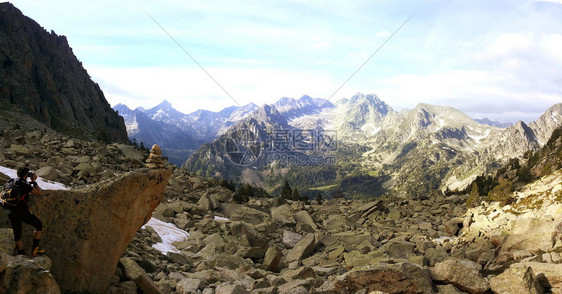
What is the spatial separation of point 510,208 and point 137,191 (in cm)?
3894

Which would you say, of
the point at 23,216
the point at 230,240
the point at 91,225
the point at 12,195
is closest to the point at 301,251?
the point at 230,240

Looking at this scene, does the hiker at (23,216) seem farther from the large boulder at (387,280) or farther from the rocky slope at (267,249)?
the large boulder at (387,280)

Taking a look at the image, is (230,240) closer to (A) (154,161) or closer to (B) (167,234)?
(B) (167,234)

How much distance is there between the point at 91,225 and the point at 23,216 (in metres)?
2.12

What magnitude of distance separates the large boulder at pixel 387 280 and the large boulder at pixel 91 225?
30.3 feet

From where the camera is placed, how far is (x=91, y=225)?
1257cm

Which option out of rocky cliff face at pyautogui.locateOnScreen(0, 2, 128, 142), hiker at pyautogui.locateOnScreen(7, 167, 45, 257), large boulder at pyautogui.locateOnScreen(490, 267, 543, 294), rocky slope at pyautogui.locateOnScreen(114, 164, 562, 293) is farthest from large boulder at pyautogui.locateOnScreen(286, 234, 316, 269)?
rocky cliff face at pyautogui.locateOnScreen(0, 2, 128, 142)

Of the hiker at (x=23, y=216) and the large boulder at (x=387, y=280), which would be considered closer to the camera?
the hiker at (x=23, y=216)

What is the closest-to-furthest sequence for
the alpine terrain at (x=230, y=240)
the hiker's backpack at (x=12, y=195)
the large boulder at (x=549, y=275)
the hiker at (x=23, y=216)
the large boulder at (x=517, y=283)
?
the hiker at (x=23, y=216) → the hiker's backpack at (x=12, y=195) → the alpine terrain at (x=230, y=240) → the large boulder at (x=517, y=283) → the large boulder at (x=549, y=275)

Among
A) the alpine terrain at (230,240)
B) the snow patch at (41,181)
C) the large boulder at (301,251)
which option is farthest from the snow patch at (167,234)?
the large boulder at (301,251)

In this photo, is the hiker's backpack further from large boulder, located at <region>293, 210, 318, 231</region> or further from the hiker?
large boulder, located at <region>293, 210, 318, 231</region>

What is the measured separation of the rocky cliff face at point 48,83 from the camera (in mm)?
122562

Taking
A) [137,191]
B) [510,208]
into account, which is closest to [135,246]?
[137,191]

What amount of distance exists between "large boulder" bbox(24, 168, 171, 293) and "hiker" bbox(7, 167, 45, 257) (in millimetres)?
568
